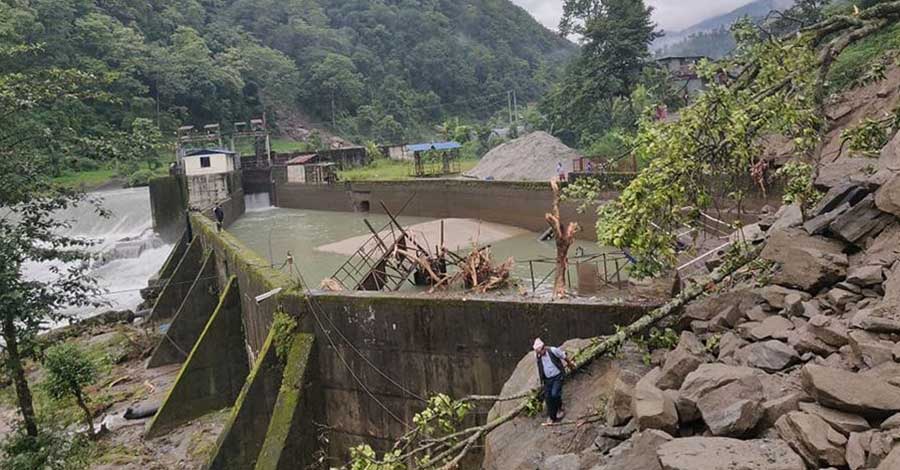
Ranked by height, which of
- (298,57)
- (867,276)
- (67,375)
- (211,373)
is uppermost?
(298,57)

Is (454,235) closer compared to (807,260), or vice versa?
(807,260)

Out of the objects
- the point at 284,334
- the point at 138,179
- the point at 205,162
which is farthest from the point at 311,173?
the point at 284,334

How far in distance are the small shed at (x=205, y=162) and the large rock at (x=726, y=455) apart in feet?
114

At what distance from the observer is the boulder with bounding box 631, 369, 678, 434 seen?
15.2 feet

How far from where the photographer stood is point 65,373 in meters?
13.3

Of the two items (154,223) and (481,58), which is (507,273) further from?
(481,58)

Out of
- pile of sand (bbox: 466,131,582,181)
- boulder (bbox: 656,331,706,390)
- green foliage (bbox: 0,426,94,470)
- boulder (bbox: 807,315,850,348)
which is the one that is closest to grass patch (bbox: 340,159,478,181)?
pile of sand (bbox: 466,131,582,181)

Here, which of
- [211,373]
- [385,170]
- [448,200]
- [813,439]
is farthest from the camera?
[385,170]

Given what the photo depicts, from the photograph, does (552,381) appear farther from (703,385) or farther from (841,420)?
(841,420)

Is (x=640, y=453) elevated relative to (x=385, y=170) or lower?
lower

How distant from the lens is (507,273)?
45.2ft

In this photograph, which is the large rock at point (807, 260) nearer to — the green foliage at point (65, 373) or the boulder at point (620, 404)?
the boulder at point (620, 404)

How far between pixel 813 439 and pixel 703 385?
94 centimetres

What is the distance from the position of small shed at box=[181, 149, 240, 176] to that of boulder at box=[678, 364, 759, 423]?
34.1 m
